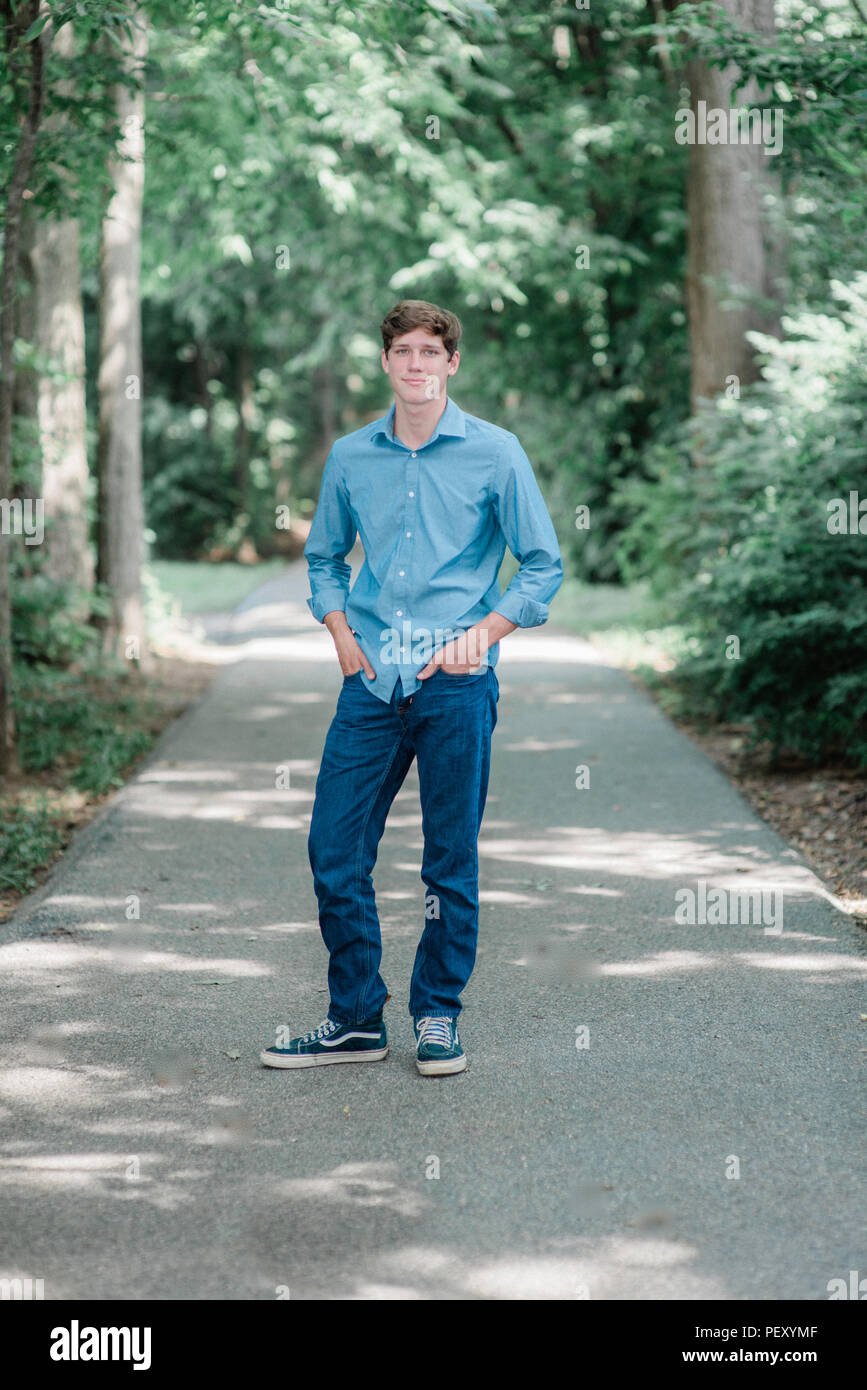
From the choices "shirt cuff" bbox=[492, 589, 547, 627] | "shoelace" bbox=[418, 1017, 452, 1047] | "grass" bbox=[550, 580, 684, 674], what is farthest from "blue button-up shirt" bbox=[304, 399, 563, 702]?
"grass" bbox=[550, 580, 684, 674]

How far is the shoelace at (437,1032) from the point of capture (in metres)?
4.52

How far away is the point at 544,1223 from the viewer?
3580 mm

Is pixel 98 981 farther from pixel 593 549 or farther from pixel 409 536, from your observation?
pixel 593 549

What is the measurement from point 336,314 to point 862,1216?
22.1 m

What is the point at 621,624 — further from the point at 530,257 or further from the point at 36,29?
the point at 36,29

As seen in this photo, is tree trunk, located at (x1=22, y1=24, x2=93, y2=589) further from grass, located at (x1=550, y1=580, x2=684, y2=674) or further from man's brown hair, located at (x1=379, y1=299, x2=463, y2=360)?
man's brown hair, located at (x1=379, y1=299, x2=463, y2=360)

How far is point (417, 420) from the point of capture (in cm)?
442

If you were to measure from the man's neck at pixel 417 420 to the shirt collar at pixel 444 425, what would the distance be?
0.02 m

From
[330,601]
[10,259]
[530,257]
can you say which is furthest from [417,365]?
[530,257]

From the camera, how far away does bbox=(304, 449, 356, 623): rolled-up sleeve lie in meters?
4.58

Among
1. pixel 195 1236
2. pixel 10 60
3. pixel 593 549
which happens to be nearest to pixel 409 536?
pixel 195 1236

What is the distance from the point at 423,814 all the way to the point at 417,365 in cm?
131

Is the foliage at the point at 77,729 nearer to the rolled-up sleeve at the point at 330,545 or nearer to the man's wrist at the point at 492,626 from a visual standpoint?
the rolled-up sleeve at the point at 330,545
